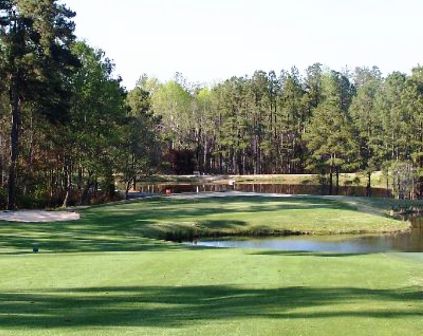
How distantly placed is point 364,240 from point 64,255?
70.6 feet

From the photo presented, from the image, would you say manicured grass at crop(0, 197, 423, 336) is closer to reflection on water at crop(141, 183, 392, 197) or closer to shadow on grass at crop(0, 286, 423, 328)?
shadow on grass at crop(0, 286, 423, 328)

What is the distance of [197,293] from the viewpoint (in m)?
13.1

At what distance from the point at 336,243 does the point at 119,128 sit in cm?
3208

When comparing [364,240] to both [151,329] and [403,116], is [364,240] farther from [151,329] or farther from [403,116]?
[403,116]

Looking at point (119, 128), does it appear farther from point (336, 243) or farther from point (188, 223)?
point (336, 243)

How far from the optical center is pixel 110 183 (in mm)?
62750

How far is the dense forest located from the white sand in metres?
7.36

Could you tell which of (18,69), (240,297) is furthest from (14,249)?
(18,69)

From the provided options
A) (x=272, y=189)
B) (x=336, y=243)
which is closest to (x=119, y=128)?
(x=336, y=243)

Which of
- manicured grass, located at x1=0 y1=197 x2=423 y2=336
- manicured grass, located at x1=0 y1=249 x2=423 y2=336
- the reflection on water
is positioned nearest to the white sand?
manicured grass, located at x1=0 y1=197 x2=423 y2=336

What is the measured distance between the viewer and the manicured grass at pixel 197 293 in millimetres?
9914

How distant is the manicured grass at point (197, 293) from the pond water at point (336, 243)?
9307 millimetres

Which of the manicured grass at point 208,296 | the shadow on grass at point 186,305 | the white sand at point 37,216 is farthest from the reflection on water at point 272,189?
the shadow on grass at point 186,305

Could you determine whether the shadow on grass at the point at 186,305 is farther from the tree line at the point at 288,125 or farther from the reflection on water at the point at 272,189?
the reflection on water at the point at 272,189
